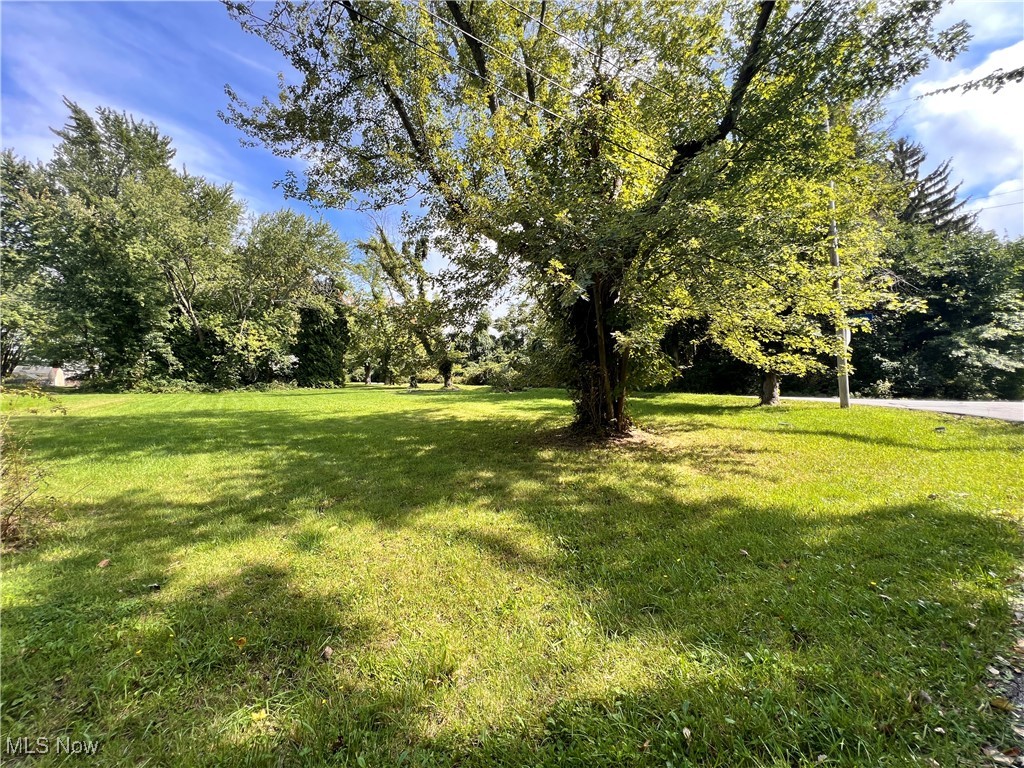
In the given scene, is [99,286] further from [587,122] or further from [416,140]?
[587,122]

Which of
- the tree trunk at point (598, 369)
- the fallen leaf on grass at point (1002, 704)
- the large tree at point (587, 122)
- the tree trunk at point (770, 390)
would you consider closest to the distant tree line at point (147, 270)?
the large tree at point (587, 122)

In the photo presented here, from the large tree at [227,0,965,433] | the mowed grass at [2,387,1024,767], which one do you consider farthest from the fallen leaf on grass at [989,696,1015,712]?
the large tree at [227,0,965,433]

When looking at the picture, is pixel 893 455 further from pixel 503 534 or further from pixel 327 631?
pixel 327 631

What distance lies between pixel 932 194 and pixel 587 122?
28.8 meters

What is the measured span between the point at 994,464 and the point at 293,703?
26.1 feet

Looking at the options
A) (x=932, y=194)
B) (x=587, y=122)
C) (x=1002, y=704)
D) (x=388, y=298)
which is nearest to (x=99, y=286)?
(x=388, y=298)

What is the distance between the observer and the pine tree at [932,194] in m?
21.3

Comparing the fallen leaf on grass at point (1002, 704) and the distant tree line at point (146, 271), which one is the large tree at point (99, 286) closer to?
the distant tree line at point (146, 271)

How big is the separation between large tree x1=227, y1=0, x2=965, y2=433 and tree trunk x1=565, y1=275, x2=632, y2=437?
36 millimetres

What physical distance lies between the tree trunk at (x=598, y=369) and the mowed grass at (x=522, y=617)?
2257mm

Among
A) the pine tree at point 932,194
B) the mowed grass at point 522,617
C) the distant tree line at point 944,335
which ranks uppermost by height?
the pine tree at point 932,194

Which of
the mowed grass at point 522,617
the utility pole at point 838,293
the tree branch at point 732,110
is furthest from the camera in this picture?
the utility pole at point 838,293

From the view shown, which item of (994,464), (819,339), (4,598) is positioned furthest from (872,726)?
(819,339)

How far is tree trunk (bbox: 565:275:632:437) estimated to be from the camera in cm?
716
